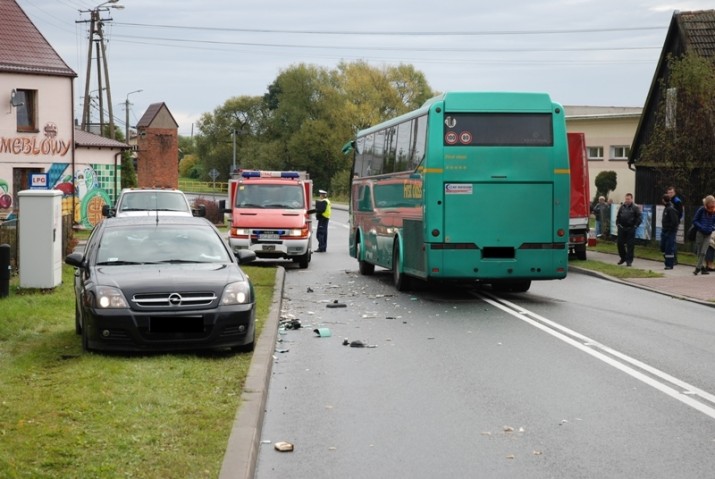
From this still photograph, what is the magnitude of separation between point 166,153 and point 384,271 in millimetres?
59072

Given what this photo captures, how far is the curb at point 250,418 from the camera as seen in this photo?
6138 millimetres

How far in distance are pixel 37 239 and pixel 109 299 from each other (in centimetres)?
692

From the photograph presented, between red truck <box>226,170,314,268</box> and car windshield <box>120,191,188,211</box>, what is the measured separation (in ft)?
11.9

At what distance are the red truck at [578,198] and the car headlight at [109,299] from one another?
65.0ft

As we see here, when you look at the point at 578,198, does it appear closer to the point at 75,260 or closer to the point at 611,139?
the point at 75,260

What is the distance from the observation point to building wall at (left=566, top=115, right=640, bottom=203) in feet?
219

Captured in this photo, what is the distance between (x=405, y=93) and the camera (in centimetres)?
10175

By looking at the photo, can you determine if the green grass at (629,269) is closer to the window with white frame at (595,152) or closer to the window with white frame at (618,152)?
the window with white frame at (618,152)

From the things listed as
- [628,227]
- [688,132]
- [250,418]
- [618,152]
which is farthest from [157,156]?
[250,418]

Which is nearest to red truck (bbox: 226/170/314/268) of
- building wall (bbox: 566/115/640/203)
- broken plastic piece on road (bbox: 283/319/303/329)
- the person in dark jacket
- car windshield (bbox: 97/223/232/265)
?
the person in dark jacket

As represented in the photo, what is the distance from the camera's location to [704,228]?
24.0m

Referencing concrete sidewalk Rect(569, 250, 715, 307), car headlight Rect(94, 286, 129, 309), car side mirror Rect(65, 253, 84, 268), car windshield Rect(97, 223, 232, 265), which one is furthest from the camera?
concrete sidewalk Rect(569, 250, 715, 307)

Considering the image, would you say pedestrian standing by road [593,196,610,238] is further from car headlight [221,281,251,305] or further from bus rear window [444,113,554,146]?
car headlight [221,281,251,305]

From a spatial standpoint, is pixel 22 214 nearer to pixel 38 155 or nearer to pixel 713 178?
pixel 713 178
